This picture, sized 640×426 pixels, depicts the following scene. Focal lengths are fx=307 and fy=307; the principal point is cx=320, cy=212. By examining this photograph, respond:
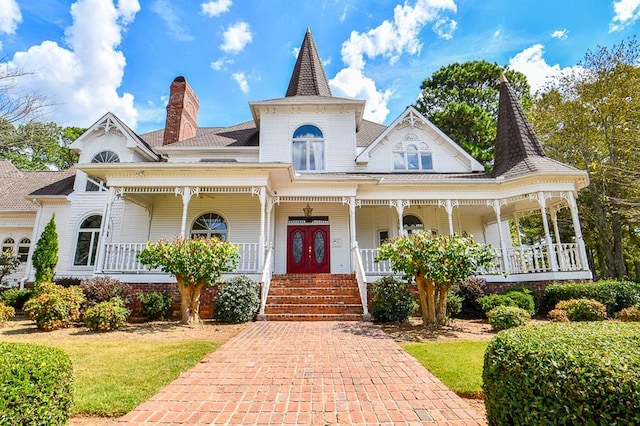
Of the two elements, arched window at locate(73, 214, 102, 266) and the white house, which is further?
arched window at locate(73, 214, 102, 266)

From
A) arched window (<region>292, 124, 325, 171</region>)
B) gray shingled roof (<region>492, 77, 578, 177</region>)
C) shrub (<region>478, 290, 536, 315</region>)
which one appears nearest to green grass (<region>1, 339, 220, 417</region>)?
shrub (<region>478, 290, 536, 315</region>)

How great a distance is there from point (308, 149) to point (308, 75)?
17.2ft

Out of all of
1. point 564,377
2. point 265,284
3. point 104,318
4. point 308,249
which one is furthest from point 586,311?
point 104,318

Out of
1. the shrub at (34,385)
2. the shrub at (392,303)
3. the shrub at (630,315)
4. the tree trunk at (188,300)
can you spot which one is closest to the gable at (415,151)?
the shrub at (392,303)

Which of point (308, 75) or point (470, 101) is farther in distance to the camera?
point (470, 101)

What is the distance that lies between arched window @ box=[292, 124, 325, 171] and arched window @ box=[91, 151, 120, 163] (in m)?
8.63

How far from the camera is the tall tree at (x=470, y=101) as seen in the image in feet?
69.3

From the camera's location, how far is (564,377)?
2084 mm

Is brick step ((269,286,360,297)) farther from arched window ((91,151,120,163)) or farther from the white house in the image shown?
arched window ((91,151,120,163))

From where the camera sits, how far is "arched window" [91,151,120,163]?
14.9 meters

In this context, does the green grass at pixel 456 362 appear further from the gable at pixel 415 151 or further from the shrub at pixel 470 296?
the gable at pixel 415 151

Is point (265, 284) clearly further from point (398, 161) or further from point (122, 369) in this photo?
point (398, 161)

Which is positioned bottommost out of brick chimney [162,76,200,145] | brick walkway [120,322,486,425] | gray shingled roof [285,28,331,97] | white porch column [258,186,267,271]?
brick walkway [120,322,486,425]

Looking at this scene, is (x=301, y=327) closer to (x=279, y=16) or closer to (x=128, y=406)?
(x=128, y=406)
